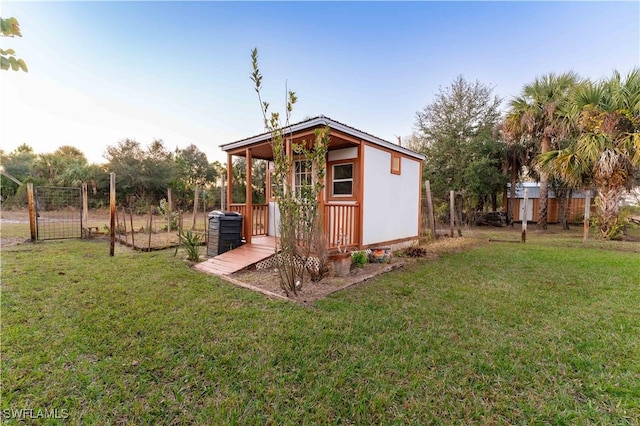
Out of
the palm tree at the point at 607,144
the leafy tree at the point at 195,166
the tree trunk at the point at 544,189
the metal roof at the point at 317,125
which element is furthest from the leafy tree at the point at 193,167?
the palm tree at the point at 607,144

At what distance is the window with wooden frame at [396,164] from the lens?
22.9ft

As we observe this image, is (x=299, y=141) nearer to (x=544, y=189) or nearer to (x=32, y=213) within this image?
(x=32, y=213)

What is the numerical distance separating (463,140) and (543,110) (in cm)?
354

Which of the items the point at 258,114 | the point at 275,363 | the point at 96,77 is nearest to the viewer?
the point at 275,363

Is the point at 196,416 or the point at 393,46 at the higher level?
the point at 393,46

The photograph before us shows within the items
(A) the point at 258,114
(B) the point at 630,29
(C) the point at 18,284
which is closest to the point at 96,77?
(C) the point at 18,284

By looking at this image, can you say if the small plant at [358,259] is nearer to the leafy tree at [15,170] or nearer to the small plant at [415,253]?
the small plant at [415,253]

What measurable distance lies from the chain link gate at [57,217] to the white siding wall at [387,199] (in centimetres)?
904

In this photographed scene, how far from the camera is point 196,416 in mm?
1764

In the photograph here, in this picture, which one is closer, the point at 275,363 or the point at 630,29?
the point at 275,363

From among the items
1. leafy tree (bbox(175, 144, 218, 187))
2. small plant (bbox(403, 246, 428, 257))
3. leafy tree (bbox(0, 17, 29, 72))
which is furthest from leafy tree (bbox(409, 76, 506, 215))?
leafy tree (bbox(175, 144, 218, 187))

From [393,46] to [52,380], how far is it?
10499 mm

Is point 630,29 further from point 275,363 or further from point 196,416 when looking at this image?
point 196,416

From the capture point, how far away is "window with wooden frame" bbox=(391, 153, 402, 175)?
697 cm
